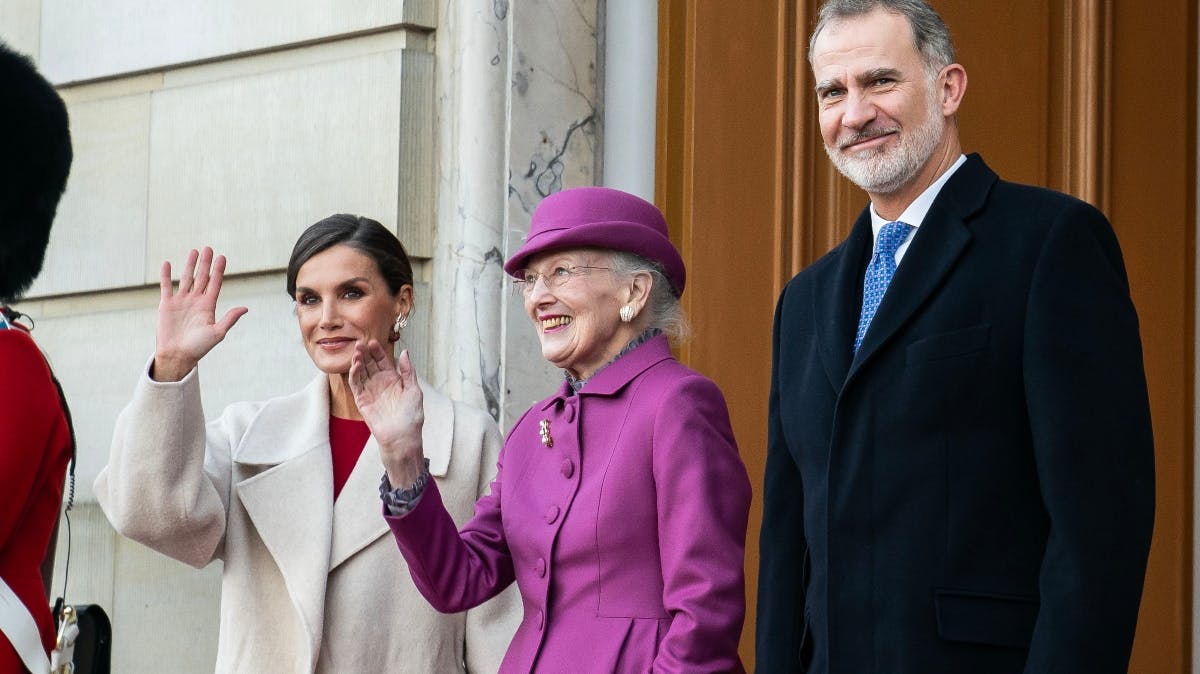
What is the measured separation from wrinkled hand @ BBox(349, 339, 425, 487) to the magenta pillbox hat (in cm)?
32

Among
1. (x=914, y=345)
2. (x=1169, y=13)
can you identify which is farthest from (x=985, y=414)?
(x=1169, y=13)

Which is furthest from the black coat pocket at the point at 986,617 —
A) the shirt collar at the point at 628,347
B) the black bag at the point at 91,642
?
the black bag at the point at 91,642

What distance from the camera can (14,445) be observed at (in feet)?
12.2

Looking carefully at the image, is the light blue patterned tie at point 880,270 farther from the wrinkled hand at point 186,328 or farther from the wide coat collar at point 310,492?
the wrinkled hand at point 186,328

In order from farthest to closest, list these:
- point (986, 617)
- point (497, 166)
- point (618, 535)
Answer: point (497, 166) → point (618, 535) → point (986, 617)

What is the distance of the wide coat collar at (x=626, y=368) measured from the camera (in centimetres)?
368

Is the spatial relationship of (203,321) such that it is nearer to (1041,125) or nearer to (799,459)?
(799,459)

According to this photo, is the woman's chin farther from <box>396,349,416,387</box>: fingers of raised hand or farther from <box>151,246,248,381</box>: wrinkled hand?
<box>396,349,416,387</box>: fingers of raised hand

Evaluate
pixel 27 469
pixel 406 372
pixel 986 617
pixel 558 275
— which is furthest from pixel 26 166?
pixel 986 617

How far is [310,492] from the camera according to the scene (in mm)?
4219

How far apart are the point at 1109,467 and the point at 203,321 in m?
2.06

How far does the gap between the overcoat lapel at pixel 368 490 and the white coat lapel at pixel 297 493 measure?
0.03 meters

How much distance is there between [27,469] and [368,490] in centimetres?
80

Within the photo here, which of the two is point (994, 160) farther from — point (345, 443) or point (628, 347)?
point (345, 443)
